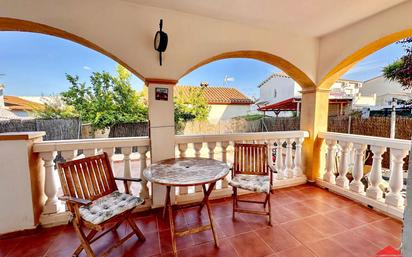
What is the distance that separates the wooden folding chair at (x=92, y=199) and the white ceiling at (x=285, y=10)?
202 cm

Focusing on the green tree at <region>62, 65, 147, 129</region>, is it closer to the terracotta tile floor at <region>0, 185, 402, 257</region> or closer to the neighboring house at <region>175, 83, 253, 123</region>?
the neighboring house at <region>175, 83, 253, 123</region>

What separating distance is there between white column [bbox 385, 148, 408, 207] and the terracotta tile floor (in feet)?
0.78

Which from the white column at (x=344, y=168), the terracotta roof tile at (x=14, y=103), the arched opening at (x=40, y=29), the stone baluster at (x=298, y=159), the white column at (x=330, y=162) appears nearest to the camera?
the arched opening at (x=40, y=29)

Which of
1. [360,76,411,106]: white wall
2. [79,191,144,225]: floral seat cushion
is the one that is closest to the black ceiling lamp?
[79,191,144,225]: floral seat cushion

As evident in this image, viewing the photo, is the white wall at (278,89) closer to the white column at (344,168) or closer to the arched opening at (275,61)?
the arched opening at (275,61)

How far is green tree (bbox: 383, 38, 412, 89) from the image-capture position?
5040 mm

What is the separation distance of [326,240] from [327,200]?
3.47 feet

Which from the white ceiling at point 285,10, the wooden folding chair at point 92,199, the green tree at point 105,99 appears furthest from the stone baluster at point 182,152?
the green tree at point 105,99

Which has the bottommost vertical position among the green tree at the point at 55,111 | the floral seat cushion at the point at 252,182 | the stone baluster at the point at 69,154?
the floral seat cushion at the point at 252,182

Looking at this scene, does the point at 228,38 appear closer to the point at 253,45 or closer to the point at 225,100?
the point at 253,45

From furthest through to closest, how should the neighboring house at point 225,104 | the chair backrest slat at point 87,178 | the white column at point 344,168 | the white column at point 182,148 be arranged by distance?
1. the neighboring house at point 225,104
2. the white column at point 344,168
3. the white column at point 182,148
4. the chair backrest slat at point 87,178

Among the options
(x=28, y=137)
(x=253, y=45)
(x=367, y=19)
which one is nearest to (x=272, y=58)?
(x=253, y=45)

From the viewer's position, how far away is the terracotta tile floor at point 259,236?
1832 millimetres

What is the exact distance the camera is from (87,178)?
1.93m
